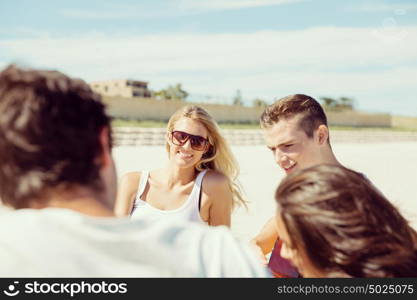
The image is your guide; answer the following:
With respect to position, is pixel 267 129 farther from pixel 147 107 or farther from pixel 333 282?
pixel 147 107

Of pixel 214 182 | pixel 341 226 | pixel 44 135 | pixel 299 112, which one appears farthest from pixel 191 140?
pixel 44 135

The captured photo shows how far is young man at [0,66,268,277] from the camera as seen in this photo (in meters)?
1.04

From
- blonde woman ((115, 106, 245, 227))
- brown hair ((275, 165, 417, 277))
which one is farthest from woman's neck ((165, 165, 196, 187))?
brown hair ((275, 165, 417, 277))

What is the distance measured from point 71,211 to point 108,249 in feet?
0.38

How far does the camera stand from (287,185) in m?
1.39

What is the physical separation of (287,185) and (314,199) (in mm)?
105

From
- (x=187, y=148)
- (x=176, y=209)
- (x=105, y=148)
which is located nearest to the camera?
(x=105, y=148)

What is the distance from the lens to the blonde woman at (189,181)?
3.59 metres

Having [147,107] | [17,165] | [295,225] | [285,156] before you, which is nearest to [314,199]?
[295,225]

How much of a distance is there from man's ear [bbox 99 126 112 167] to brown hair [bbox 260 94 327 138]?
2043 mm

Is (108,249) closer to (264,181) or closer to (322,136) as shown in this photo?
(322,136)

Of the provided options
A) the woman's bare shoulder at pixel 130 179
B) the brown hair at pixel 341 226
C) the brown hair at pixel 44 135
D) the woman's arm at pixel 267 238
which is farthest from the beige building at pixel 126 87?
the brown hair at pixel 44 135

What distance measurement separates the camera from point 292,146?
3.06 m

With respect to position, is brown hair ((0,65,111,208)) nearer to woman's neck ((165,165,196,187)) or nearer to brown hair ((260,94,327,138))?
brown hair ((260,94,327,138))
